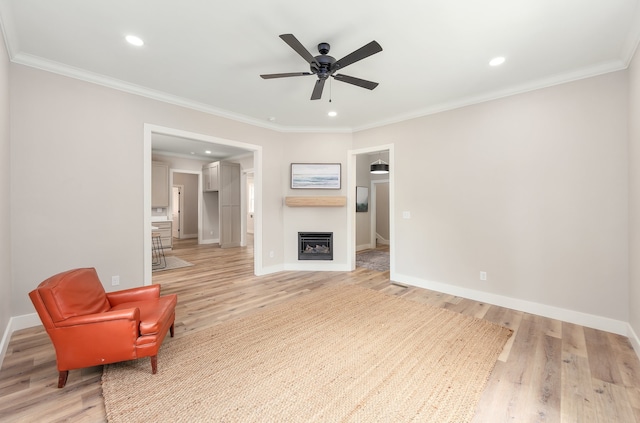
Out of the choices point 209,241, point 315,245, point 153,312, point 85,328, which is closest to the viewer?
point 85,328

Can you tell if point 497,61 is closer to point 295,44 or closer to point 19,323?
point 295,44

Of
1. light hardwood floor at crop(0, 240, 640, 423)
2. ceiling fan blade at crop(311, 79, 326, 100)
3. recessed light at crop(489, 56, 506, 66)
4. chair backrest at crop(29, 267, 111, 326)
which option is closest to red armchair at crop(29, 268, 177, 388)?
chair backrest at crop(29, 267, 111, 326)

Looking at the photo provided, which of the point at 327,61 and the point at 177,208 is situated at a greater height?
the point at 327,61

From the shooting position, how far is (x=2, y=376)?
1.96m

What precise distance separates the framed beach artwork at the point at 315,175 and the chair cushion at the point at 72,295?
3440 millimetres

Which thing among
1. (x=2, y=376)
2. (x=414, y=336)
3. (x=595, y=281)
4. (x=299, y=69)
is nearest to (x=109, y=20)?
(x=299, y=69)

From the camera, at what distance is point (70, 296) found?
1.90 m

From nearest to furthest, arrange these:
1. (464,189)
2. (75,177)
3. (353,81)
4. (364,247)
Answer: (353,81)
(75,177)
(464,189)
(364,247)

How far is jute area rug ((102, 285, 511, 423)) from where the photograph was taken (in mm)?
1640

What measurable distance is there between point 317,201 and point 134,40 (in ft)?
11.0

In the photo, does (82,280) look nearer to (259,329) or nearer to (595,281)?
(259,329)

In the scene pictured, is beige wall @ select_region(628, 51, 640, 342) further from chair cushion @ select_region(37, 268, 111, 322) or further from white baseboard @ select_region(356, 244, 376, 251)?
white baseboard @ select_region(356, 244, 376, 251)

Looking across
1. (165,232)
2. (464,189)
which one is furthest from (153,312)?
(165,232)

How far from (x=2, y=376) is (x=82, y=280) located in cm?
86
